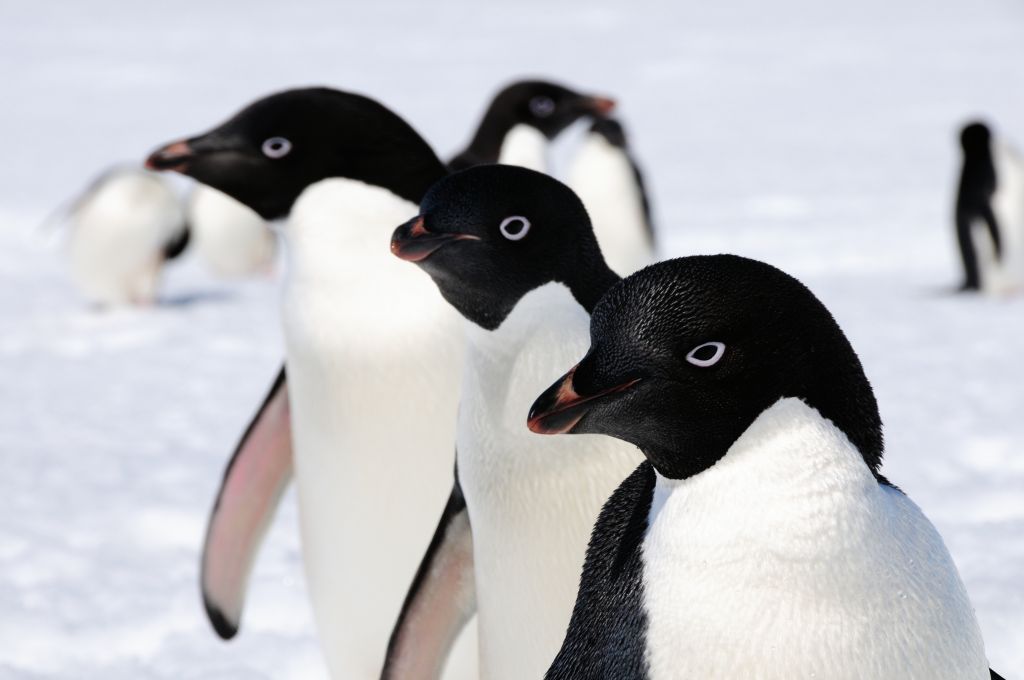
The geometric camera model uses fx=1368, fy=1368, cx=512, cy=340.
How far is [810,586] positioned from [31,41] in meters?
22.6

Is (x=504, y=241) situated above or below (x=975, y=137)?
above

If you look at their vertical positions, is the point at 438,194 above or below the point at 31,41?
above

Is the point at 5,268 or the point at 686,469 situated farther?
the point at 5,268

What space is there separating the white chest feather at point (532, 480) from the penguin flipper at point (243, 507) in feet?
2.87

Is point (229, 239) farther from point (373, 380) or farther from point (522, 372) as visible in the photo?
point (522, 372)

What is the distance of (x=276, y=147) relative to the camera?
219 centimetres

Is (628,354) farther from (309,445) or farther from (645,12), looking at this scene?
(645,12)

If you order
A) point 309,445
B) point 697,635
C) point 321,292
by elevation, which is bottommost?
point 309,445

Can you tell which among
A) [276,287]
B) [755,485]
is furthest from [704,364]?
[276,287]

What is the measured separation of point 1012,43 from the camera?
62.8 feet

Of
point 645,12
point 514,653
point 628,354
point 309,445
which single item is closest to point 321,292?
point 309,445

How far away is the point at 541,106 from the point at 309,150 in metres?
2.28

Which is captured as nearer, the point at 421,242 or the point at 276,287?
the point at 421,242

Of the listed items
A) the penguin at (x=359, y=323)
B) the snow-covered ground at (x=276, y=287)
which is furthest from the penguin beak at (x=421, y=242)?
the snow-covered ground at (x=276, y=287)
